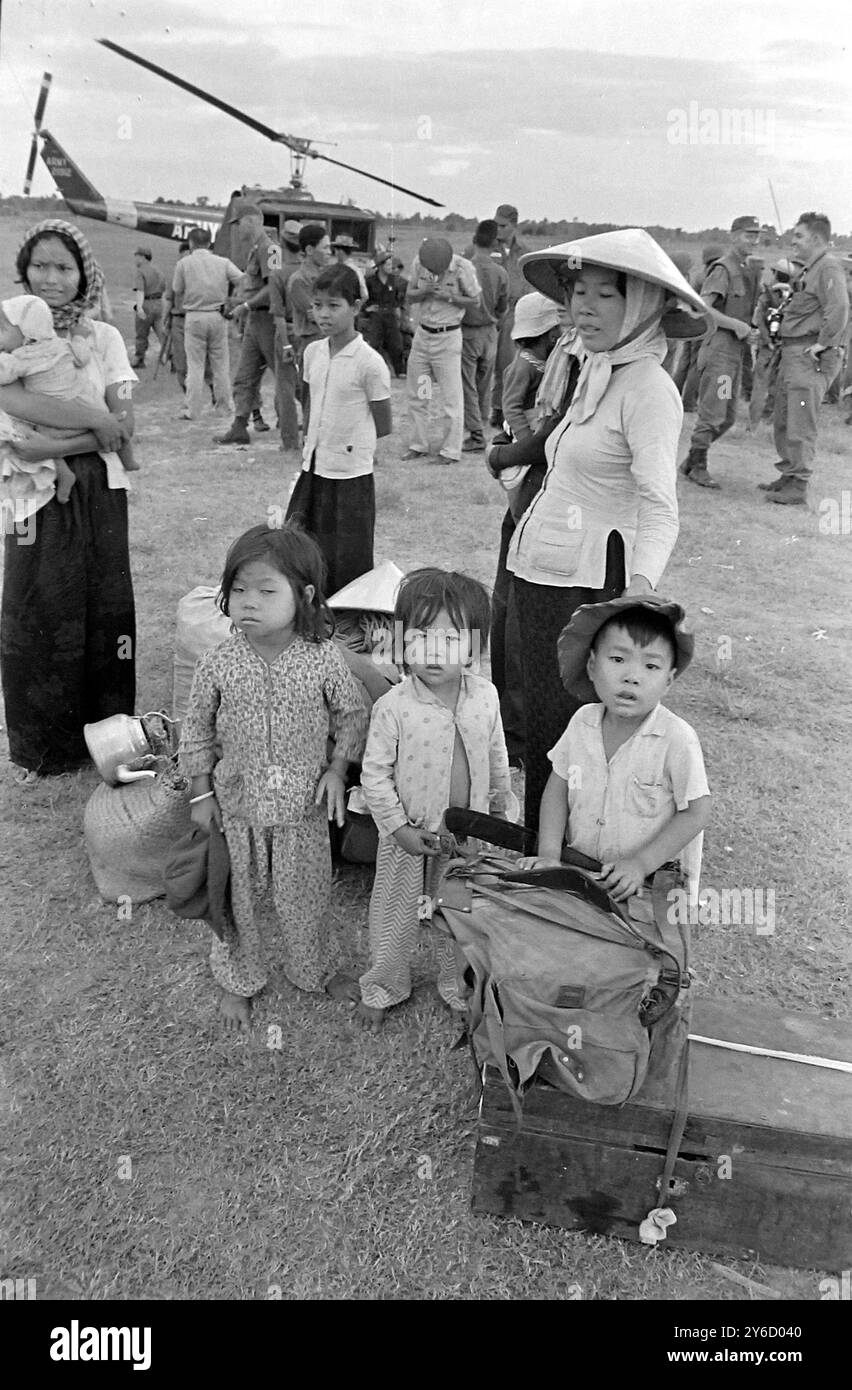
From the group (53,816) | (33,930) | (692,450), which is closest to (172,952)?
(33,930)

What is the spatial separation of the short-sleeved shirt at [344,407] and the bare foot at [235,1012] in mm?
2580

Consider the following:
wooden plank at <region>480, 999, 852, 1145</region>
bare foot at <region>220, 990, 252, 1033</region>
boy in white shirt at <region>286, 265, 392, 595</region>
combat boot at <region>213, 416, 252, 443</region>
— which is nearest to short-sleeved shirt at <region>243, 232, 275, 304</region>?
combat boot at <region>213, 416, 252, 443</region>

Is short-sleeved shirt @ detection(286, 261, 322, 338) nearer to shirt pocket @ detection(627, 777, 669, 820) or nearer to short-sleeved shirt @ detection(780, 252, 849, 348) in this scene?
short-sleeved shirt @ detection(780, 252, 849, 348)

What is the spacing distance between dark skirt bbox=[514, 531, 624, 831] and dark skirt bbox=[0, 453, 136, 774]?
1.62 m

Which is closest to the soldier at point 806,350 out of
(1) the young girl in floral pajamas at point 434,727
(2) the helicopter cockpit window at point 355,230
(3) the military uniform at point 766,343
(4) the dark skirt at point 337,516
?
(3) the military uniform at point 766,343

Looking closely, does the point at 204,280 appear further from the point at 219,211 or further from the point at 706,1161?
the point at 219,211

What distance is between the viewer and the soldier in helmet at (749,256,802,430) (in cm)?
1042

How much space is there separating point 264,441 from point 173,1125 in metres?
8.37

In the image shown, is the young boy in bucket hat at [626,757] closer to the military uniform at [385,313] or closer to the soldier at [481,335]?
the soldier at [481,335]

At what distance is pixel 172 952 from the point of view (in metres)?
2.99

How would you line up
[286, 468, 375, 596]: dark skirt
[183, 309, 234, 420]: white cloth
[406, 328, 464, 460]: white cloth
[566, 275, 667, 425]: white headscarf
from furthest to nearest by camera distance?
[183, 309, 234, 420]: white cloth < [406, 328, 464, 460]: white cloth < [286, 468, 375, 596]: dark skirt < [566, 275, 667, 425]: white headscarf

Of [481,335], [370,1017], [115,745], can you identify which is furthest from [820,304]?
[370,1017]

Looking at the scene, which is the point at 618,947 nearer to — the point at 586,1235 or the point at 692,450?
the point at 586,1235

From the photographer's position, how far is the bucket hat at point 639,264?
2316 mm
